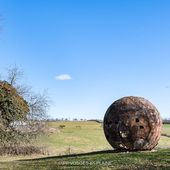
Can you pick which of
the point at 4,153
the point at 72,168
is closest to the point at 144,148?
the point at 72,168

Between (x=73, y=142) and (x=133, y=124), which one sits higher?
(x=133, y=124)

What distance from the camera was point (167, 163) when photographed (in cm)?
2275

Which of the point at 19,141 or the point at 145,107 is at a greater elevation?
the point at 145,107

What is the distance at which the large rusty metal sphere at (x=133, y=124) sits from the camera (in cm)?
3147

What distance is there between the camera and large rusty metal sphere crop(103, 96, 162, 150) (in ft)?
103

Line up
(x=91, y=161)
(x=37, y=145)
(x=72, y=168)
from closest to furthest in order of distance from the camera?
(x=72, y=168) < (x=91, y=161) < (x=37, y=145)

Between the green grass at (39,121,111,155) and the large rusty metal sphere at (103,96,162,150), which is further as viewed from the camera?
A: the green grass at (39,121,111,155)

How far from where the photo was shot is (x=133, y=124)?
31.4m

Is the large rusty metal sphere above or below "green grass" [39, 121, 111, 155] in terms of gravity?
above

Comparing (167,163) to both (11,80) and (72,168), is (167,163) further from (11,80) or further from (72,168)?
(11,80)

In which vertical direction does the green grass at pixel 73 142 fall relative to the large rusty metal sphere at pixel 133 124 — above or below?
below

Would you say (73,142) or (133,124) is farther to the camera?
(73,142)

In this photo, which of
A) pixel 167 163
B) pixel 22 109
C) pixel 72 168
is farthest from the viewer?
pixel 22 109

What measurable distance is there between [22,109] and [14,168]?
14730 millimetres
